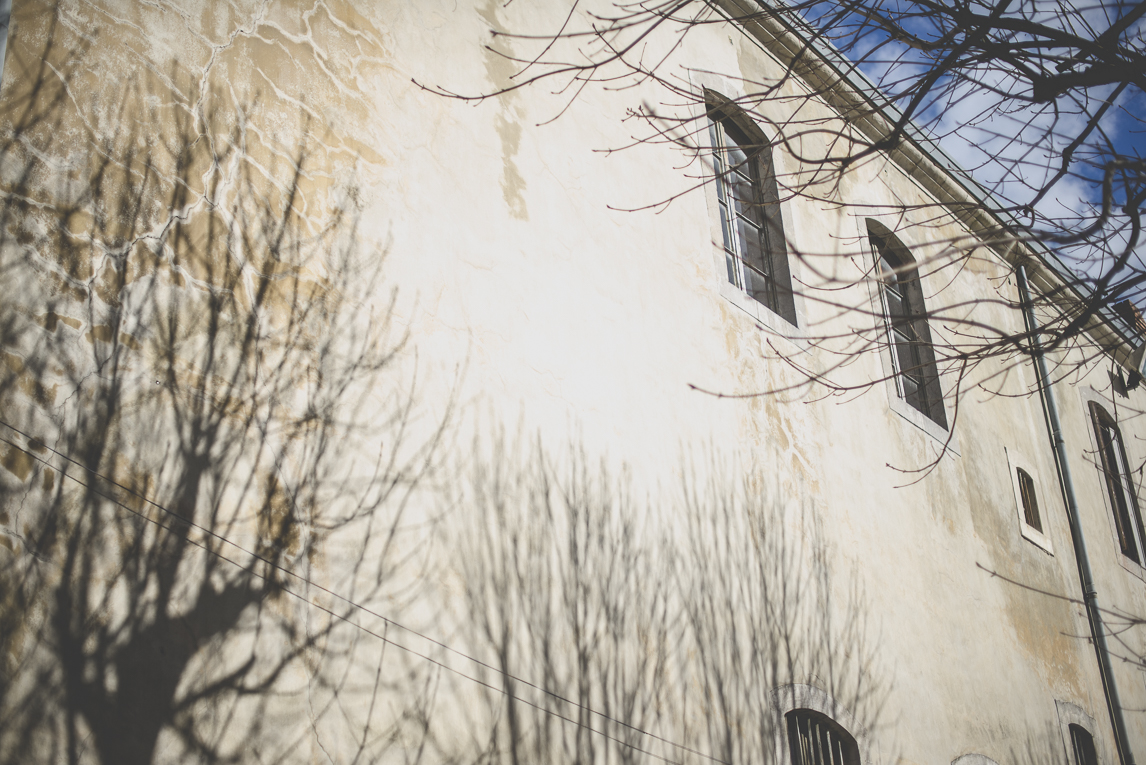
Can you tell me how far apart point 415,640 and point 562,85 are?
3.63 meters

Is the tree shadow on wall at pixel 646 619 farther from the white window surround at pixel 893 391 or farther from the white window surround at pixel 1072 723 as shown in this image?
the white window surround at pixel 1072 723

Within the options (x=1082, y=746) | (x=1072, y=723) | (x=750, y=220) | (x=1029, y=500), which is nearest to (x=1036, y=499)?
(x=1029, y=500)

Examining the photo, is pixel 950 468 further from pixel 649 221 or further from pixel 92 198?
pixel 92 198

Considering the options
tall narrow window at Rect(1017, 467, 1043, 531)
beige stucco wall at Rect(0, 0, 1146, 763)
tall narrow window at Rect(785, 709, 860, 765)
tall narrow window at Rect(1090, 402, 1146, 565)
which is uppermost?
tall narrow window at Rect(1090, 402, 1146, 565)

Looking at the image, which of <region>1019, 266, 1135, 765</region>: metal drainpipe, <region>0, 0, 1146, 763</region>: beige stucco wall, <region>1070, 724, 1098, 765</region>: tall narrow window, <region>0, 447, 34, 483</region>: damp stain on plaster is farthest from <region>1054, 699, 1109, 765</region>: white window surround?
<region>0, 447, 34, 483</region>: damp stain on plaster

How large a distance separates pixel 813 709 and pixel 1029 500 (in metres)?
5.17

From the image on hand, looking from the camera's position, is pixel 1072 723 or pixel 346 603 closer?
pixel 346 603

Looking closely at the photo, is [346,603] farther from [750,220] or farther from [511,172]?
[750,220]

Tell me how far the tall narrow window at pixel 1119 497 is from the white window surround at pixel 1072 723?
3.32 m

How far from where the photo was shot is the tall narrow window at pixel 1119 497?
1209cm

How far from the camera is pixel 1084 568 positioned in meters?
10.3

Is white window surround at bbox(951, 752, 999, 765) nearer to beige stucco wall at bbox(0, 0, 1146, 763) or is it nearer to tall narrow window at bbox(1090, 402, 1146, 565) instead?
beige stucco wall at bbox(0, 0, 1146, 763)

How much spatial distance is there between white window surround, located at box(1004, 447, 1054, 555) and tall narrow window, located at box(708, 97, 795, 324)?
3838 millimetres

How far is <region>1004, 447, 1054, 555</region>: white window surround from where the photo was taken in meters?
9.58
